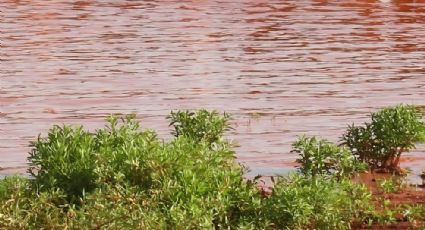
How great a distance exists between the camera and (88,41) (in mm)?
16766

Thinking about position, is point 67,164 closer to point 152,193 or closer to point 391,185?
point 152,193

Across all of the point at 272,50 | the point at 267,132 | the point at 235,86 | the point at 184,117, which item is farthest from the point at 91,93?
the point at 184,117

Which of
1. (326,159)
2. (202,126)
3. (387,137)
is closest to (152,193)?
(202,126)

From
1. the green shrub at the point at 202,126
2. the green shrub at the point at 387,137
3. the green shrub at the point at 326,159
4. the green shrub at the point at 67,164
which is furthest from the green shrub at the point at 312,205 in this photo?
the green shrub at the point at 387,137

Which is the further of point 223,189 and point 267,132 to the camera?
point 267,132

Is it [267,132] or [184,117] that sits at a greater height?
[184,117]

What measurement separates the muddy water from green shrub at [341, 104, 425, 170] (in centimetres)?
79

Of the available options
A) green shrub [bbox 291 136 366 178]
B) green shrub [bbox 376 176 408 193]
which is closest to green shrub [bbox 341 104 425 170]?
green shrub [bbox 376 176 408 193]

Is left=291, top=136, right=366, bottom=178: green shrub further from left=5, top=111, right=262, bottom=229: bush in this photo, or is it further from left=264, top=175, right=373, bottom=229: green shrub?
left=5, top=111, right=262, bottom=229: bush

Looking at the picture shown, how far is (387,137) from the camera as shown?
773cm

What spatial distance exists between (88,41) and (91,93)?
4.67 m

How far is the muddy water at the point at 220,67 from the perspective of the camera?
10586mm

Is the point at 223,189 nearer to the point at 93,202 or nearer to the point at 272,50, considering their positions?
the point at 93,202

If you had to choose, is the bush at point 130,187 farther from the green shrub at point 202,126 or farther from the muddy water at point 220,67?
the muddy water at point 220,67
